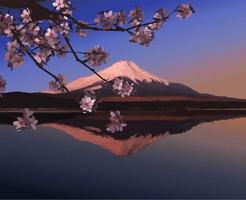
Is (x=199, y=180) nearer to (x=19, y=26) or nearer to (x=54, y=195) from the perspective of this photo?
(x=54, y=195)

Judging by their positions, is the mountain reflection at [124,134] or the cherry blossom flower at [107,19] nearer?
the cherry blossom flower at [107,19]

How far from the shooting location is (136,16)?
6.28 metres

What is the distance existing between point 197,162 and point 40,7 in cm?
1299

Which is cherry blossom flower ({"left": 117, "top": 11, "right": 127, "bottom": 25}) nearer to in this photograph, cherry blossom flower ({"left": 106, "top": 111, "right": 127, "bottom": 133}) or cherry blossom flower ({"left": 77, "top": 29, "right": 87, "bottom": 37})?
cherry blossom flower ({"left": 77, "top": 29, "right": 87, "bottom": 37})

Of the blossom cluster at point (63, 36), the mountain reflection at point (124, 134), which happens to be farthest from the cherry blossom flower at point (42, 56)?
the mountain reflection at point (124, 134)

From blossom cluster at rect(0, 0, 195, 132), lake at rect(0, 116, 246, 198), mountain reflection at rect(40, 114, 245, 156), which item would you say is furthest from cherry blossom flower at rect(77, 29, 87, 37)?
mountain reflection at rect(40, 114, 245, 156)

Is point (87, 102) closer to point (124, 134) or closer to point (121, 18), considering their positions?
point (121, 18)

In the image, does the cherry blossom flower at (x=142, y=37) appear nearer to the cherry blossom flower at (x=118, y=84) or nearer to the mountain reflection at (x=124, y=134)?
the cherry blossom flower at (x=118, y=84)

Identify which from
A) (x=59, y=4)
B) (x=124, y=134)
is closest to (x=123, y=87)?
(x=59, y=4)

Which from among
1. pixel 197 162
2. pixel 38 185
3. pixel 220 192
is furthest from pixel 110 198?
pixel 197 162

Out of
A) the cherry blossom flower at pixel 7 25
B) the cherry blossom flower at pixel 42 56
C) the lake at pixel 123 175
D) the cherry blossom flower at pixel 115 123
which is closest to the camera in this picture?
the cherry blossom flower at pixel 7 25

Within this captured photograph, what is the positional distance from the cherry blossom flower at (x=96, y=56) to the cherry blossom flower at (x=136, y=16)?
0.55 metres

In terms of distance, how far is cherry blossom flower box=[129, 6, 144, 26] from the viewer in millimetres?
6199

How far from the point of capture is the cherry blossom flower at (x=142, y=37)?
629 cm
